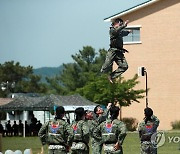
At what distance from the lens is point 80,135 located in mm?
22359

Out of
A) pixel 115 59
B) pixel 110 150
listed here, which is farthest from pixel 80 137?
pixel 115 59

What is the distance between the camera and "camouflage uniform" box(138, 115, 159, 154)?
24094mm

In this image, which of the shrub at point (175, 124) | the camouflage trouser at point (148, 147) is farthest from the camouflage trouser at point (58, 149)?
the shrub at point (175, 124)

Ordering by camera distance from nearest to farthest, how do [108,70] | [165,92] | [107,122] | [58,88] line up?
[107,122] → [108,70] → [165,92] → [58,88]

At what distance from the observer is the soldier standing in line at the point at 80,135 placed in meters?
22.2

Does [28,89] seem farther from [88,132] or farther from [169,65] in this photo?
[88,132]

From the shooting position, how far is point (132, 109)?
6856 centimetres

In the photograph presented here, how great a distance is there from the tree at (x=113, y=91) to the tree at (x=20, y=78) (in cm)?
5264

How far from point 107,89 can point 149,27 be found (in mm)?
9680

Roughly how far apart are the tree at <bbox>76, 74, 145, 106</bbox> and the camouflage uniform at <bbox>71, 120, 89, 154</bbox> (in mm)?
38340

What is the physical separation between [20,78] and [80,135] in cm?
10245

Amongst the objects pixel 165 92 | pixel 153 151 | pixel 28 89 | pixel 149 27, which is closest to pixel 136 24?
pixel 149 27

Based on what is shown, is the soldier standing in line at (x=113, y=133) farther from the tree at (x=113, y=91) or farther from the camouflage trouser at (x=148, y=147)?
the tree at (x=113, y=91)

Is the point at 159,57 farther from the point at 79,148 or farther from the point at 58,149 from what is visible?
the point at 58,149
